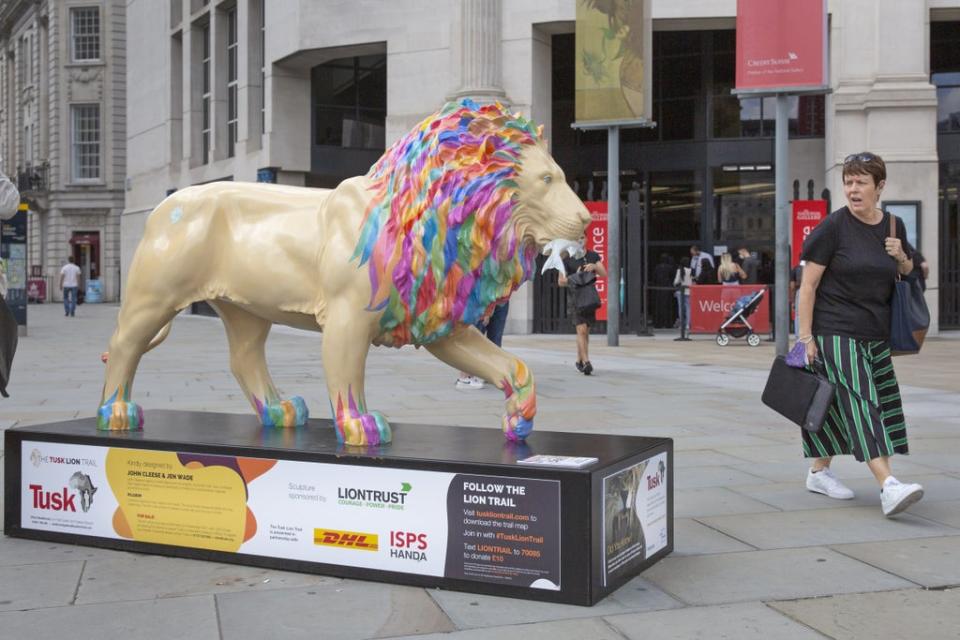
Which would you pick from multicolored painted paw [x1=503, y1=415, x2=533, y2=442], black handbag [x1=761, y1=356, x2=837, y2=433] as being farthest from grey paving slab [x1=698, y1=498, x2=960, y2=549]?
multicolored painted paw [x1=503, y1=415, x2=533, y2=442]

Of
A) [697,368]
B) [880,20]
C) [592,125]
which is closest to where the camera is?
[697,368]

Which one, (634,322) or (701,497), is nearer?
(701,497)

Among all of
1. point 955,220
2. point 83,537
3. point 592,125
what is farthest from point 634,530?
point 955,220

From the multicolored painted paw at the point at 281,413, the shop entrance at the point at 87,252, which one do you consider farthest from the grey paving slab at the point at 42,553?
the shop entrance at the point at 87,252

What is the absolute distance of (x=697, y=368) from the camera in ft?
43.3

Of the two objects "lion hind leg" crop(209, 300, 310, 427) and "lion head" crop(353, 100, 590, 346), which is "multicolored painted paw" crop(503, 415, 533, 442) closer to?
"lion head" crop(353, 100, 590, 346)

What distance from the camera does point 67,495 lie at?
4480mm

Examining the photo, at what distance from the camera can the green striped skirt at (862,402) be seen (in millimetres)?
5074

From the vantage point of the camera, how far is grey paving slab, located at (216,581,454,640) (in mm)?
3303

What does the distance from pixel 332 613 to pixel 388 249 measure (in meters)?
1.40

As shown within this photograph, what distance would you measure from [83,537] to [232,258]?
4.63 ft

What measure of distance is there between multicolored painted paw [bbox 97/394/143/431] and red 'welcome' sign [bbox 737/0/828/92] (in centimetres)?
1180

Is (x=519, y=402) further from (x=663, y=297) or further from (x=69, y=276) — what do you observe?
(x=69, y=276)

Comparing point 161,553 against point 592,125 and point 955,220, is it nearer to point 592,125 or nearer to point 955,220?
point 592,125
